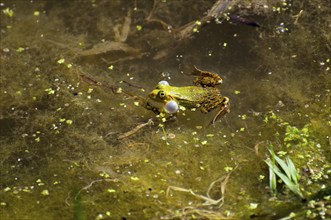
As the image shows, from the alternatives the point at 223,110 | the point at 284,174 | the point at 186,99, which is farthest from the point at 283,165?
the point at 186,99

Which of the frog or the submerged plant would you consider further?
the frog

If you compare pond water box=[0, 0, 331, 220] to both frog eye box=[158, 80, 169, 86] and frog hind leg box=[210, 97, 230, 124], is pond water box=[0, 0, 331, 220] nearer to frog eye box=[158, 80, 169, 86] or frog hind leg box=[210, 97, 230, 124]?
frog hind leg box=[210, 97, 230, 124]

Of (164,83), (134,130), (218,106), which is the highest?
(164,83)

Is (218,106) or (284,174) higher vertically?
(218,106)

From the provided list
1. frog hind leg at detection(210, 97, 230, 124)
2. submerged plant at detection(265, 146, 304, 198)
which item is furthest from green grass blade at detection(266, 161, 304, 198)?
frog hind leg at detection(210, 97, 230, 124)

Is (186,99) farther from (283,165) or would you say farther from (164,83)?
(283,165)

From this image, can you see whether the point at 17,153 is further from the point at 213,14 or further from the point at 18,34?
the point at 213,14

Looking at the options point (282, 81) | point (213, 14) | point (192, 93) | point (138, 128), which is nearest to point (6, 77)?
point (138, 128)
